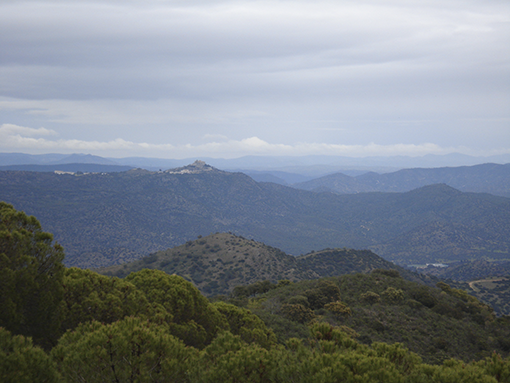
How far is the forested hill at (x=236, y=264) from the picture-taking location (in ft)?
336

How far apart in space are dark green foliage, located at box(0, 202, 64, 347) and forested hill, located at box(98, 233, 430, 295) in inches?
3334

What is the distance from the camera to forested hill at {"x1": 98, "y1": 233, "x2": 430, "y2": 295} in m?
102

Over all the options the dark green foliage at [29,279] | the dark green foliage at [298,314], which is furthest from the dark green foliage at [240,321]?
the dark green foliage at [298,314]

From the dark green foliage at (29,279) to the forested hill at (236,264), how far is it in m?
84.7

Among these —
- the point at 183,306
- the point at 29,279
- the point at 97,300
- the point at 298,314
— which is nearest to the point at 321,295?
the point at 298,314

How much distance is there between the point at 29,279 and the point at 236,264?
9881 cm

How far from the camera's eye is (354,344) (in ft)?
43.5

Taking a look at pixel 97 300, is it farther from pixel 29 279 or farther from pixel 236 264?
pixel 236 264

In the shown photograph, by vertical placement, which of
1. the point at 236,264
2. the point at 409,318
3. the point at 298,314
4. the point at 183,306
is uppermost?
the point at 183,306

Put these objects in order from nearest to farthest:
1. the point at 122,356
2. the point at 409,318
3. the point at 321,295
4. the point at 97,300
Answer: the point at 122,356 < the point at 97,300 < the point at 409,318 < the point at 321,295

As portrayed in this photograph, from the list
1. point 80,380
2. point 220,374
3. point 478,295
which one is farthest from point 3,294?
point 478,295

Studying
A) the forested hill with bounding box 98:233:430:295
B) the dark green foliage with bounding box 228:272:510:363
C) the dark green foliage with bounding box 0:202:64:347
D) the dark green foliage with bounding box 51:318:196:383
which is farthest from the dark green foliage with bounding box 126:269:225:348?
the forested hill with bounding box 98:233:430:295

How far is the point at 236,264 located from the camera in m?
110

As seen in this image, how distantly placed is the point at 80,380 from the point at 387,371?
896 cm
